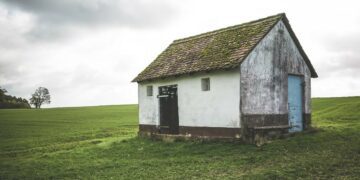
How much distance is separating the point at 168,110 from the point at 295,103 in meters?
6.87

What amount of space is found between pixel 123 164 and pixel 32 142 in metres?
13.4

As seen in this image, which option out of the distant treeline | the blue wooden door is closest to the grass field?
the blue wooden door

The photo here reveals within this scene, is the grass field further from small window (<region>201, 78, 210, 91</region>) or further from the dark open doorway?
small window (<region>201, 78, 210, 91</region>)

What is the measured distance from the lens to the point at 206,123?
18.8m

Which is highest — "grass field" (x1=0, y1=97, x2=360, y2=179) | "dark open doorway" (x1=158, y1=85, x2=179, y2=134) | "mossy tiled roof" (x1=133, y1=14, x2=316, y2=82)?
"mossy tiled roof" (x1=133, y1=14, x2=316, y2=82)

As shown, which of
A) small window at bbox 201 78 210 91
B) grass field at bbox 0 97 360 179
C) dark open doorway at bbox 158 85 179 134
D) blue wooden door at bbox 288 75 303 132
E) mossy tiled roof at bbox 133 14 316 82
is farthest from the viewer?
dark open doorway at bbox 158 85 179 134

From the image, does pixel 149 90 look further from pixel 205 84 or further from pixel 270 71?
pixel 270 71

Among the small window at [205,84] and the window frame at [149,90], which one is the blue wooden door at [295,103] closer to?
the small window at [205,84]

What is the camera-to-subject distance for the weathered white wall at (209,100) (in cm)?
1733

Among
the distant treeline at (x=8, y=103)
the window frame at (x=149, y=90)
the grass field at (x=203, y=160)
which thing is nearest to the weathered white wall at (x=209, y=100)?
the window frame at (x=149, y=90)

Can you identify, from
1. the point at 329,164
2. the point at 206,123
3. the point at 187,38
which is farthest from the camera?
the point at 187,38

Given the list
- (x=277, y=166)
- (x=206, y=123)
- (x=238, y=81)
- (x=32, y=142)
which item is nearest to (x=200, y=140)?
(x=206, y=123)

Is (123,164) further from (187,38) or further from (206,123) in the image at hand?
(187,38)

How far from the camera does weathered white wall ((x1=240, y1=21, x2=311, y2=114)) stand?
56.7 feet
